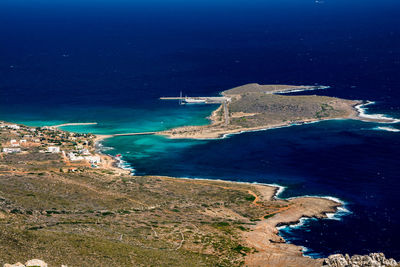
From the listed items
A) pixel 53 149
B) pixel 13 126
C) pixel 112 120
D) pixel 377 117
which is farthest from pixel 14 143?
pixel 377 117

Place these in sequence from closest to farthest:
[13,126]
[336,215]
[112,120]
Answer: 1. [336,215]
2. [13,126]
3. [112,120]

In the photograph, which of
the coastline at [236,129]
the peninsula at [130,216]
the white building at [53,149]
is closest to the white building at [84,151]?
the peninsula at [130,216]

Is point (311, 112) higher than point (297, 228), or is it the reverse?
point (311, 112)

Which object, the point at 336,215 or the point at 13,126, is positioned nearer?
the point at 336,215

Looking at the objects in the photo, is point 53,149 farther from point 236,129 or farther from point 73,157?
point 236,129

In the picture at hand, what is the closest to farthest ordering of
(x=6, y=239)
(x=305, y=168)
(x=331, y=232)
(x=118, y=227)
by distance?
(x=6, y=239)
(x=118, y=227)
(x=331, y=232)
(x=305, y=168)

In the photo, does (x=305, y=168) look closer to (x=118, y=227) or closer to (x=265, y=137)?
(x=265, y=137)

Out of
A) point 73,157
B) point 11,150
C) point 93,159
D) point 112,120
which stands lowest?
point 93,159

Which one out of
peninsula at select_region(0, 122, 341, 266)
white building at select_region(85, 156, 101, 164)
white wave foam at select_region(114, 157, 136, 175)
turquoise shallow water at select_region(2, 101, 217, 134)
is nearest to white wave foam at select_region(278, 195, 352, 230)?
peninsula at select_region(0, 122, 341, 266)

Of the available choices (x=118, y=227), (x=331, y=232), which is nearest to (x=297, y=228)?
(x=331, y=232)

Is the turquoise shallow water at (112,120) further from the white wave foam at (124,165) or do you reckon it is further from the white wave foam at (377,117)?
the white wave foam at (377,117)

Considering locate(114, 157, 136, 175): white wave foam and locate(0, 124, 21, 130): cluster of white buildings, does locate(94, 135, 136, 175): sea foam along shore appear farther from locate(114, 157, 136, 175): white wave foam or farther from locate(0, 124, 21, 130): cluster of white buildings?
locate(0, 124, 21, 130): cluster of white buildings
